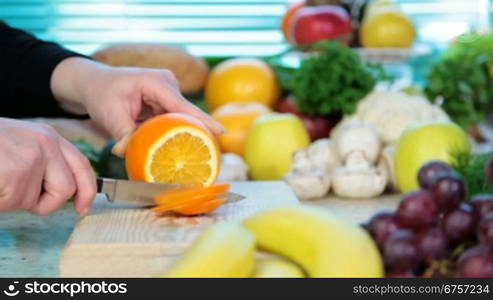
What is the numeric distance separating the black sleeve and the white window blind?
2094 millimetres

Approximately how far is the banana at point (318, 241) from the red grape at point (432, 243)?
4cm

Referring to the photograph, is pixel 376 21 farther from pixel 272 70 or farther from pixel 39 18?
pixel 39 18

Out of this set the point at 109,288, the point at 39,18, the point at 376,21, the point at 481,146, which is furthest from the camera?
the point at 39,18

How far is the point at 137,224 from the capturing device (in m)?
1.22

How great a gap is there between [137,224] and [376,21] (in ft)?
5.94

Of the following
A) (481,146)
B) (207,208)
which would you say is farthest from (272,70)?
(207,208)

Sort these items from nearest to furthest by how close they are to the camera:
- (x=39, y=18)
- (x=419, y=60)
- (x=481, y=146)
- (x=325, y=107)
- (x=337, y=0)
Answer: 1. (x=325, y=107)
2. (x=481, y=146)
3. (x=337, y=0)
4. (x=419, y=60)
5. (x=39, y=18)

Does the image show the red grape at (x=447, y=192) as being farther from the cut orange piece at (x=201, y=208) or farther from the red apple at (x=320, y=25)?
the red apple at (x=320, y=25)

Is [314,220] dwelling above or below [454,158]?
above

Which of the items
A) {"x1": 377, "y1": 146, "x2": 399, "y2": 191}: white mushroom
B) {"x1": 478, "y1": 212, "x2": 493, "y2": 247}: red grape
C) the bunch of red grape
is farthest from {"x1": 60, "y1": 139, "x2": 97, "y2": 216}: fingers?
{"x1": 377, "y1": 146, "x2": 399, "y2": 191}: white mushroom

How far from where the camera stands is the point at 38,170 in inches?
44.9

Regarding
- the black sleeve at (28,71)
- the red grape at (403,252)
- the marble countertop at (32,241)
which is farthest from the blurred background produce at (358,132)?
the marble countertop at (32,241)

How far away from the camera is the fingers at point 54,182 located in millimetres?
1155

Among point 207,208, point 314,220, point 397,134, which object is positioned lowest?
point 397,134
